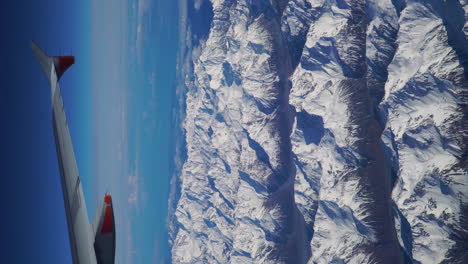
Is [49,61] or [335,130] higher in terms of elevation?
[49,61]

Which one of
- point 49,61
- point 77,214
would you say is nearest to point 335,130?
point 49,61

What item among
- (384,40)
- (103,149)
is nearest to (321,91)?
(384,40)

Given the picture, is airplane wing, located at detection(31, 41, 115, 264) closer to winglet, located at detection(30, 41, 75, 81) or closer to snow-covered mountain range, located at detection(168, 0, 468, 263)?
winglet, located at detection(30, 41, 75, 81)

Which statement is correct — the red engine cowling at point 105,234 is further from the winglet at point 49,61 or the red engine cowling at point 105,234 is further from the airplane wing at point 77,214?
the winglet at point 49,61

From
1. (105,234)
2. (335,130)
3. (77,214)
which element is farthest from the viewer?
(335,130)

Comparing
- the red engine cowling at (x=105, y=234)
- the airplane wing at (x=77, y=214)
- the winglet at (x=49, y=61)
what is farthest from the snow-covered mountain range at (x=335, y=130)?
the winglet at (x=49, y=61)

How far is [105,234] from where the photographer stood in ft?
24.2

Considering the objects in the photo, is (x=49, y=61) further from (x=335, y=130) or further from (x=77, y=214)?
(x=335, y=130)

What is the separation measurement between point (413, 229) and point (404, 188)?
2299 mm

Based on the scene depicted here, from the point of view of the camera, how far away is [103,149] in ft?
173

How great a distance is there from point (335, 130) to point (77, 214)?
20198 millimetres

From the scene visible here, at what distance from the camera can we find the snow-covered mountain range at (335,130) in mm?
17094

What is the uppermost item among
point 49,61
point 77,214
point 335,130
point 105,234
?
point 49,61

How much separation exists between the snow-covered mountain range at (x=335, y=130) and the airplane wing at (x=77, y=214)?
16.7 m
